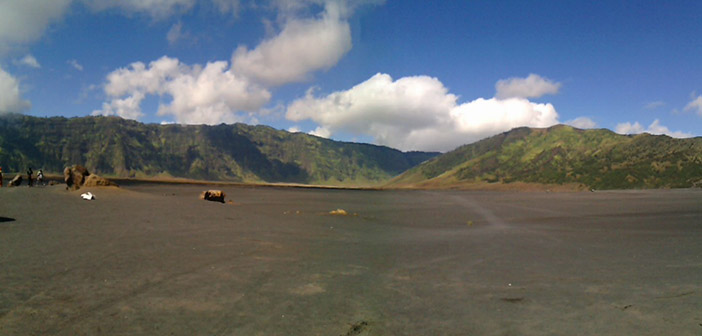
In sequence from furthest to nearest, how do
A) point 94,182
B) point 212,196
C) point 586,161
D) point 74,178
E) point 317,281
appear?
1. point 586,161
2. point 212,196
3. point 74,178
4. point 94,182
5. point 317,281

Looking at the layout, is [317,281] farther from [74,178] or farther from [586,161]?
[586,161]

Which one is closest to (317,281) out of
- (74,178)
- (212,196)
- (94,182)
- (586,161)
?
(212,196)

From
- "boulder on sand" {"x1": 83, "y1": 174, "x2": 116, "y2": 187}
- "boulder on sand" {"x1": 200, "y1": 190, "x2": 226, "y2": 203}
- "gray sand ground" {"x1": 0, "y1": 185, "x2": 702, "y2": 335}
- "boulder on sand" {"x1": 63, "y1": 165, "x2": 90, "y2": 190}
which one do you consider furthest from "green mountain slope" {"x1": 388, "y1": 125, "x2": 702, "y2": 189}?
"boulder on sand" {"x1": 63, "y1": 165, "x2": 90, "y2": 190}

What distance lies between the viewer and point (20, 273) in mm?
7148

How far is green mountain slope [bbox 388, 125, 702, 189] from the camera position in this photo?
85500 millimetres

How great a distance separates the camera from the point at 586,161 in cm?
11994

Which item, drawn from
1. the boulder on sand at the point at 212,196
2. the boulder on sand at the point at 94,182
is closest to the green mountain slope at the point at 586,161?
the boulder on sand at the point at 212,196

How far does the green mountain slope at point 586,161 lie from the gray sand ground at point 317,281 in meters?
82.8

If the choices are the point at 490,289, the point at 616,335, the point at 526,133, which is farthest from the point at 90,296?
the point at 526,133

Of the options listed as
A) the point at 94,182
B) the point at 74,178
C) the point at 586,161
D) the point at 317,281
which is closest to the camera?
the point at 317,281

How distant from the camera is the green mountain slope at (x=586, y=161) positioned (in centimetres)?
8550

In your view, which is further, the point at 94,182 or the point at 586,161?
the point at 586,161

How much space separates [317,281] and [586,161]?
131 m

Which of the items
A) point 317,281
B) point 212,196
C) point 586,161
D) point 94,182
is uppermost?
point 586,161
